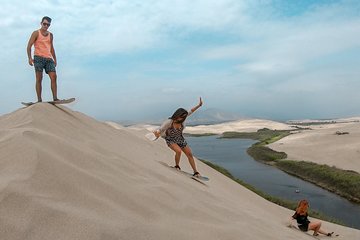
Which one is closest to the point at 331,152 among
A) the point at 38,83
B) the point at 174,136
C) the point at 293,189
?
the point at 293,189

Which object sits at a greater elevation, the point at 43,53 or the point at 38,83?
the point at 43,53

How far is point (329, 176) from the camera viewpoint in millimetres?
28703

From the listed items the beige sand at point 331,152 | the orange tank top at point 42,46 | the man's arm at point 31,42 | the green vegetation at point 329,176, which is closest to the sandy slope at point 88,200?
the man's arm at point 31,42

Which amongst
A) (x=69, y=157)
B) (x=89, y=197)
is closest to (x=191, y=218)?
(x=89, y=197)

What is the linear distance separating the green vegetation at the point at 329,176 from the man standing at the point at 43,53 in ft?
65.4

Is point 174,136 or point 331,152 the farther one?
point 331,152

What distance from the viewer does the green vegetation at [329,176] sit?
2412cm

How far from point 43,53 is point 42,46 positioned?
0.51ft

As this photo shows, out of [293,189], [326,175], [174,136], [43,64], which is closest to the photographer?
[43,64]

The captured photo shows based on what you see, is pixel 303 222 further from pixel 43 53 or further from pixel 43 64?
pixel 43 53

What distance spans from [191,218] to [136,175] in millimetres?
1462

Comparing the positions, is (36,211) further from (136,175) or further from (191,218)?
(136,175)

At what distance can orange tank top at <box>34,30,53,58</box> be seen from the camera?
835 cm

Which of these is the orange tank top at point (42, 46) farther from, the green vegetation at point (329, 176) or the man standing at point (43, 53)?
the green vegetation at point (329, 176)
